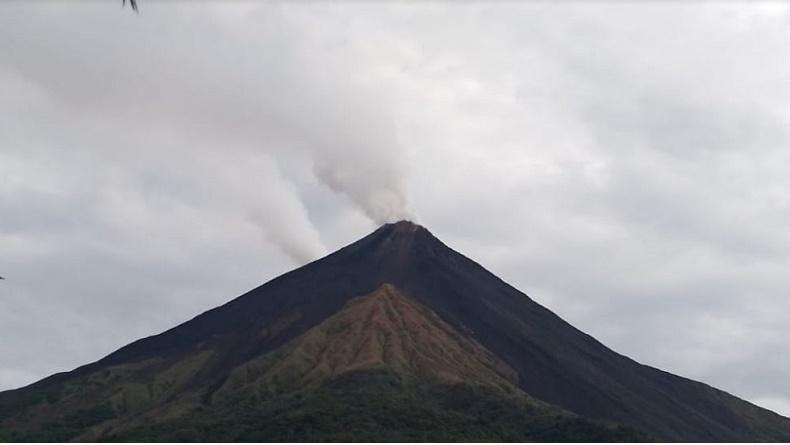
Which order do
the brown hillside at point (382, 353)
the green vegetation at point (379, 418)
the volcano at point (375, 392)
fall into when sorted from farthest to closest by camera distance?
the brown hillside at point (382, 353) < the volcano at point (375, 392) < the green vegetation at point (379, 418)

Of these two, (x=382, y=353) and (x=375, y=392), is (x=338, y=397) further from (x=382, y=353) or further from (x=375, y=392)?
(x=382, y=353)

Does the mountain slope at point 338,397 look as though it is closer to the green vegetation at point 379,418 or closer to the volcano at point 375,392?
the green vegetation at point 379,418

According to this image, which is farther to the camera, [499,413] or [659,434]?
[659,434]

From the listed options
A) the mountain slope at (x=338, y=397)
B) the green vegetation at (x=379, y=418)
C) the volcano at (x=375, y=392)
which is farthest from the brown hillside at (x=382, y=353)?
the green vegetation at (x=379, y=418)

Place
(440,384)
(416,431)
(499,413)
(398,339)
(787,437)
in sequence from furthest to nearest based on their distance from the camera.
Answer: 1. (787,437)
2. (398,339)
3. (440,384)
4. (499,413)
5. (416,431)

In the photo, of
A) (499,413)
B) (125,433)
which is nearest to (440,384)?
(499,413)

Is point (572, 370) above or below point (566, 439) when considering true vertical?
above

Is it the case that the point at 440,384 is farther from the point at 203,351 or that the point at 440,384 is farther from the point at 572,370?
the point at 203,351

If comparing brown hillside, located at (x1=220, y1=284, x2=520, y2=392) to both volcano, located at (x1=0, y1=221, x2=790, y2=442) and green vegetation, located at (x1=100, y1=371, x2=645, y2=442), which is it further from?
green vegetation, located at (x1=100, y1=371, x2=645, y2=442)

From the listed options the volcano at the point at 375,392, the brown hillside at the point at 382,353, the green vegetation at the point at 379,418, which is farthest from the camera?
the brown hillside at the point at 382,353
